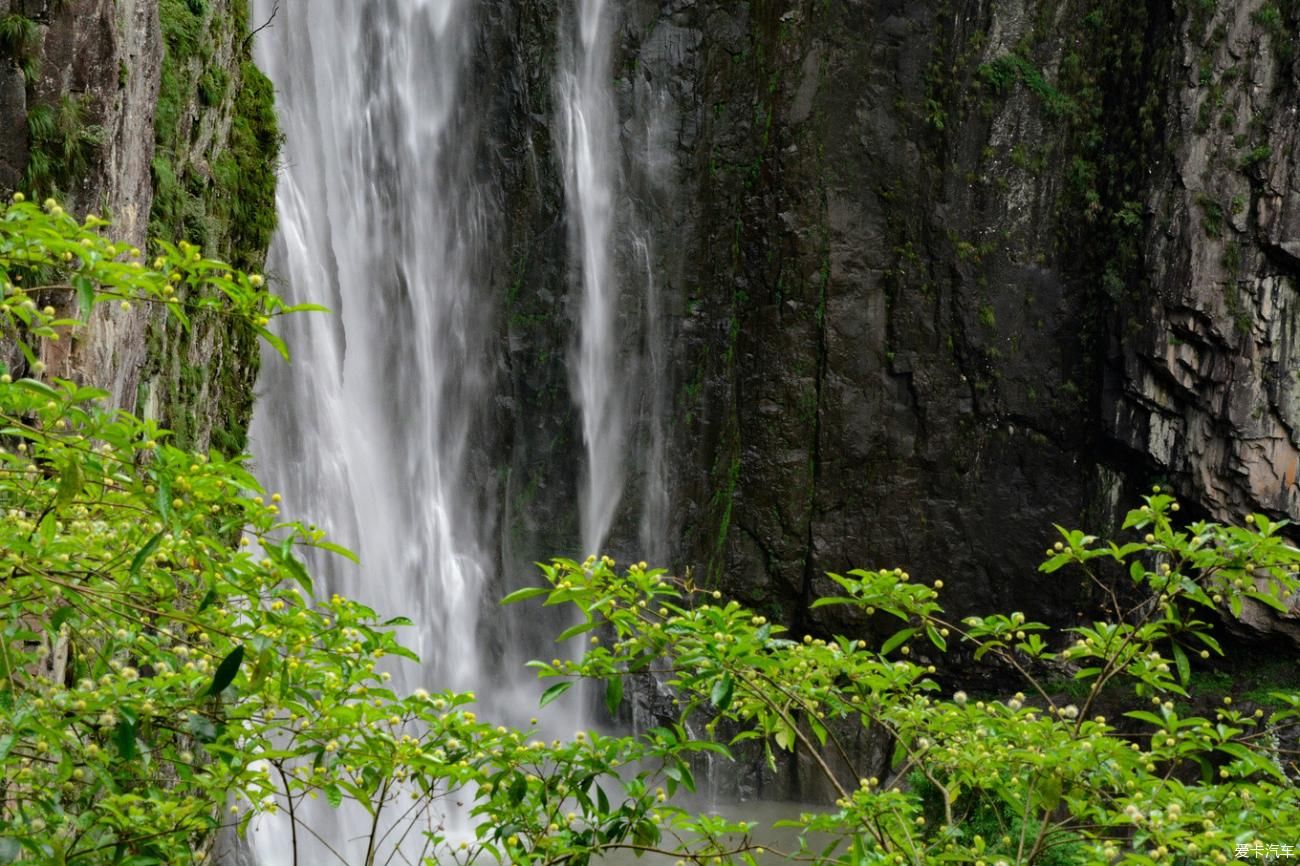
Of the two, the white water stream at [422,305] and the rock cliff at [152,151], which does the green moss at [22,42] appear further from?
the white water stream at [422,305]

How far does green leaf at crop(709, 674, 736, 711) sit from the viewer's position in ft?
8.46

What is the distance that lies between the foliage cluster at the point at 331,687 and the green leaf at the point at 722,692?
20 mm

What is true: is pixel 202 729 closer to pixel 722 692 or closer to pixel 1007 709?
pixel 722 692

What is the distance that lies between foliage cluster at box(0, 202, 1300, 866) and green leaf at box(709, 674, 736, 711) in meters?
0.02

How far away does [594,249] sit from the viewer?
1606cm

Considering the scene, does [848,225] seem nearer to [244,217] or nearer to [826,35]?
[826,35]

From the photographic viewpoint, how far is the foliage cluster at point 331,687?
2309 mm

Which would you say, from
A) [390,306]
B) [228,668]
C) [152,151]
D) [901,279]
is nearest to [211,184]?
[152,151]

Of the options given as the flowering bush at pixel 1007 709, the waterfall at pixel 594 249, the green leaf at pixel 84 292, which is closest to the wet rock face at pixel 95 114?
the green leaf at pixel 84 292

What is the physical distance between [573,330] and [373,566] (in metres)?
4.63

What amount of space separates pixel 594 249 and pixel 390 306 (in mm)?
3157

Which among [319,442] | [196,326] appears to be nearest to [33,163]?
[196,326]

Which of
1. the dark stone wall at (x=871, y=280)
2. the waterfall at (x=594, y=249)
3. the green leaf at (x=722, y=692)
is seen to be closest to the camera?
the green leaf at (x=722, y=692)

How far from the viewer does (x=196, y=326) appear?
721 centimetres
